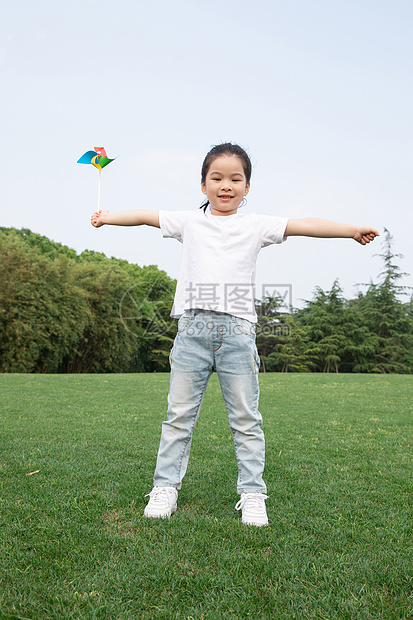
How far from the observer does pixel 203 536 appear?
79.2 inches


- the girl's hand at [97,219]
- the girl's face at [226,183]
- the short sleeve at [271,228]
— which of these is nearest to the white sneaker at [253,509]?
the short sleeve at [271,228]

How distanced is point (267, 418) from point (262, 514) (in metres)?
3.98

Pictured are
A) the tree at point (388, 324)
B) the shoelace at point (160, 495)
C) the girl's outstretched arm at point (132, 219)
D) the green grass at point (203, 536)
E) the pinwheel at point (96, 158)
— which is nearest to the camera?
Result: the green grass at point (203, 536)

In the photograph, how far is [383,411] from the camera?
23.1 ft

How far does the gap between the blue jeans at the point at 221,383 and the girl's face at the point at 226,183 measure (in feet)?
2.03

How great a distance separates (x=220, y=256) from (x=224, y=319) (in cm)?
34

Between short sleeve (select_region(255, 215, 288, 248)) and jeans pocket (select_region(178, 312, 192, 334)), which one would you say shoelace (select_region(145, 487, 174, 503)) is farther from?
short sleeve (select_region(255, 215, 288, 248))

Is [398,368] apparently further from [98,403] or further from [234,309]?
[234,309]

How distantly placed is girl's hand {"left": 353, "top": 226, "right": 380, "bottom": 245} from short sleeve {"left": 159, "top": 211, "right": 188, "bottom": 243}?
0.93 meters

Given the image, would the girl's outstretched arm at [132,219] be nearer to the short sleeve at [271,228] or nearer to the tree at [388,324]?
the short sleeve at [271,228]

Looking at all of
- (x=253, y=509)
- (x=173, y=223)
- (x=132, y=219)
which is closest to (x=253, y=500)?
(x=253, y=509)

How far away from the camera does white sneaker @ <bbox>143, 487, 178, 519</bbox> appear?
226 centimetres

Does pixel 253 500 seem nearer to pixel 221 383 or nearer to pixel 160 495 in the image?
pixel 160 495

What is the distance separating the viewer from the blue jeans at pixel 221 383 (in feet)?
7.84
